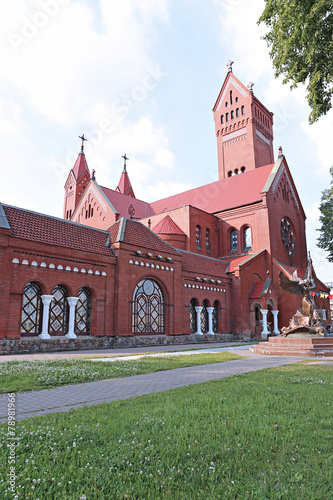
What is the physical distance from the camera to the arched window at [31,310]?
16.1 m

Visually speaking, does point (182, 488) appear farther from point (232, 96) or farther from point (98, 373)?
point (232, 96)

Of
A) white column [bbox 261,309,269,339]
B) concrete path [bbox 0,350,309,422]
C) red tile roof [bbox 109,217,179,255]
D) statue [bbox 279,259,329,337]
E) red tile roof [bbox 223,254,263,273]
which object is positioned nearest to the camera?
concrete path [bbox 0,350,309,422]

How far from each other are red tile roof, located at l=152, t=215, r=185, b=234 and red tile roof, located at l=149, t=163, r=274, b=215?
634cm

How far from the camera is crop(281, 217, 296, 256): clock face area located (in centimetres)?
3659

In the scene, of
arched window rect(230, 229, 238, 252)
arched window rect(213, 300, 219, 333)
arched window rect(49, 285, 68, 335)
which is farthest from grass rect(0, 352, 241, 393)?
arched window rect(230, 229, 238, 252)

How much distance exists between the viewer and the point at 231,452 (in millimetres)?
3412

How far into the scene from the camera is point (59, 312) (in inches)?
695

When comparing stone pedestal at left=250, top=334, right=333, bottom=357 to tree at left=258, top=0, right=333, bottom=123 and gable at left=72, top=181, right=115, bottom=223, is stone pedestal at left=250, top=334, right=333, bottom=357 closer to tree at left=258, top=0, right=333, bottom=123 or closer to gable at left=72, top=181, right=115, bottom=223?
tree at left=258, top=0, right=333, bottom=123

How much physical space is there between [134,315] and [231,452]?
58.6 ft

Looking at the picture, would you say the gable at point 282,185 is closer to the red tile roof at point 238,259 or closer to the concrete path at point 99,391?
the red tile roof at point 238,259

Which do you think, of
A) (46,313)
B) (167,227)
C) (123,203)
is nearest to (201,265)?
(167,227)

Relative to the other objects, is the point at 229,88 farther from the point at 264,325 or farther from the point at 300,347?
the point at 300,347

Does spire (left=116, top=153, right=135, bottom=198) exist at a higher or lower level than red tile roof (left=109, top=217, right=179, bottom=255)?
higher

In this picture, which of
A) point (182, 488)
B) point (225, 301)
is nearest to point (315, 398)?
point (182, 488)
